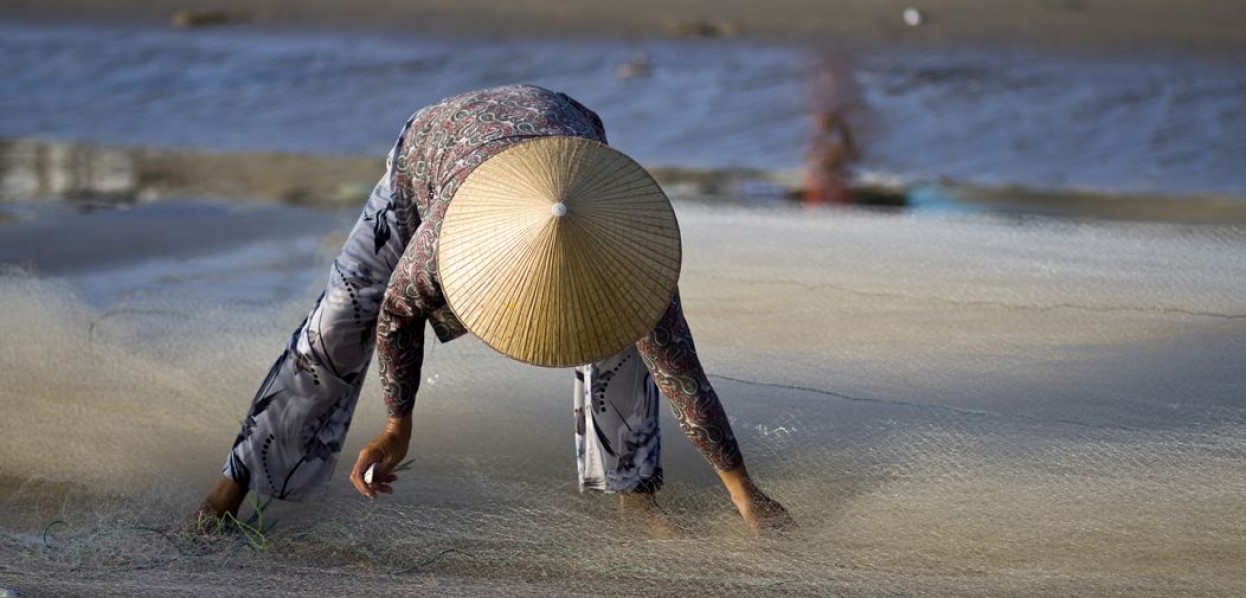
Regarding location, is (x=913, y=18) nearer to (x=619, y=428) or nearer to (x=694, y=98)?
(x=694, y=98)

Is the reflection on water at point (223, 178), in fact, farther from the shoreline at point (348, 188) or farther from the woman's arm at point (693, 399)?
the woman's arm at point (693, 399)

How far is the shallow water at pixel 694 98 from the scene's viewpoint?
23.9 feet

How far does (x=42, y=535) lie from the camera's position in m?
2.97

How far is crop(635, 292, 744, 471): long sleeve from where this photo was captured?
8.25ft

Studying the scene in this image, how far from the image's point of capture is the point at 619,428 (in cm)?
296

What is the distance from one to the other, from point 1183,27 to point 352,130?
5256 millimetres

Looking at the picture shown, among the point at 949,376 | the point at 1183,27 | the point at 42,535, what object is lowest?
the point at 42,535

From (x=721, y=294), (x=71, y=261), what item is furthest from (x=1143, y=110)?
(x=71, y=261)

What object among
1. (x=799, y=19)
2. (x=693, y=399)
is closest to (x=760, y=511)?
(x=693, y=399)

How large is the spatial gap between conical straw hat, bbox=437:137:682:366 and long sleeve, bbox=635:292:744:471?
0.16 metres

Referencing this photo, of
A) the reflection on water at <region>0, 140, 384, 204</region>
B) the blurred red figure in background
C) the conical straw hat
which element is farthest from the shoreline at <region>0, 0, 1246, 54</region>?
the conical straw hat

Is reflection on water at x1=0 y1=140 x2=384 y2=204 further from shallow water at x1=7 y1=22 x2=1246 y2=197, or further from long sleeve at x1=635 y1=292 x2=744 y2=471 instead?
long sleeve at x1=635 y1=292 x2=744 y2=471

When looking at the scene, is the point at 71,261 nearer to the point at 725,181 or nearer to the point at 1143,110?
the point at 725,181

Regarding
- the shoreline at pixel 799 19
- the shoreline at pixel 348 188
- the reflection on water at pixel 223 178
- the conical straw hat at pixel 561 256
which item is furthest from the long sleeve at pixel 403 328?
the shoreline at pixel 799 19
